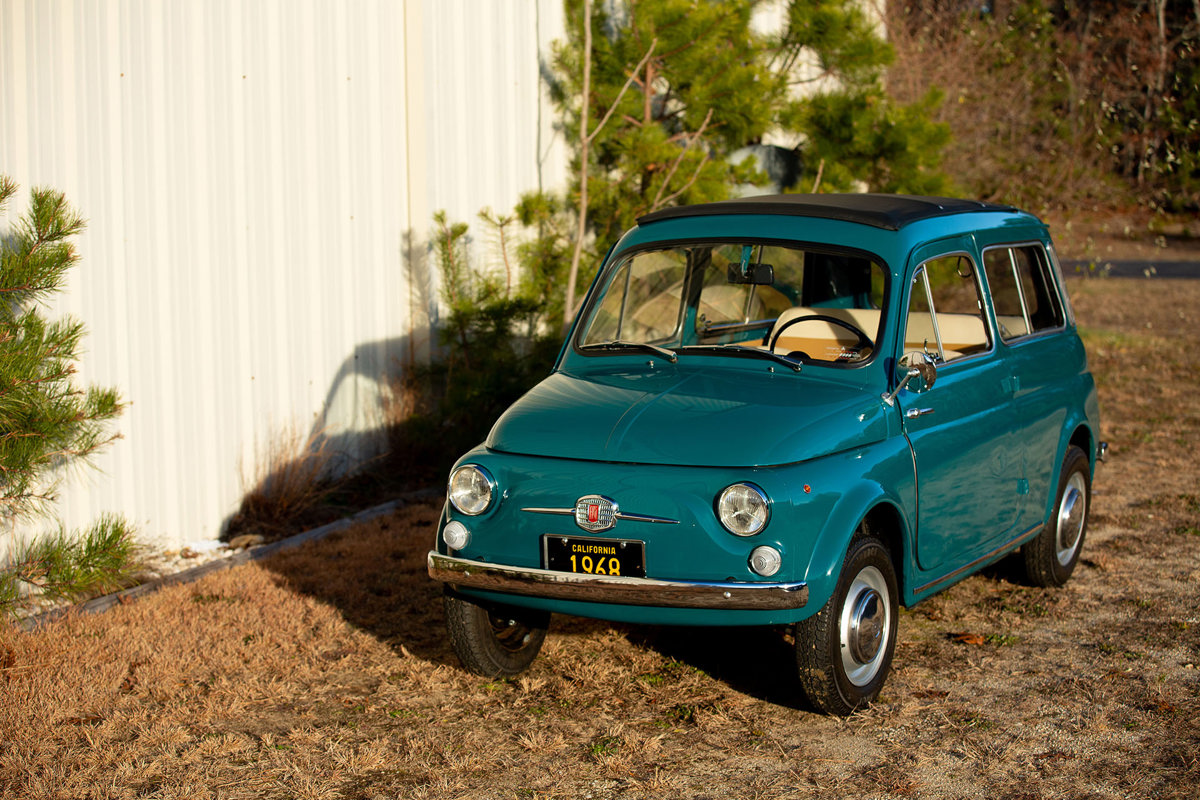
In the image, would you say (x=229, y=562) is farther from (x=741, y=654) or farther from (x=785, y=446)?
(x=785, y=446)

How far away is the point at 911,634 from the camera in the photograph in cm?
572

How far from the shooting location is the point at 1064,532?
6.45 metres

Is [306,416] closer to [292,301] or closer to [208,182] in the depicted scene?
[292,301]

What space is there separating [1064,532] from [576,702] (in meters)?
2.92

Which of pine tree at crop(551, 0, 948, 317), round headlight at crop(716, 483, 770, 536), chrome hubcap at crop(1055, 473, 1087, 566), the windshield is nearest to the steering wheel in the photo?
the windshield

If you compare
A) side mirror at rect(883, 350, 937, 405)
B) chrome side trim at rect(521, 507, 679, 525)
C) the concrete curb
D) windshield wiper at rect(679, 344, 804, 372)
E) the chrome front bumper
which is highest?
windshield wiper at rect(679, 344, 804, 372)

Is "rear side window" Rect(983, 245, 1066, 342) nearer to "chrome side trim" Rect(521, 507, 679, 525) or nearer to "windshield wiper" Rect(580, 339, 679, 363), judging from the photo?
"windshield wiper" Rect(580, 339, 679, 363)

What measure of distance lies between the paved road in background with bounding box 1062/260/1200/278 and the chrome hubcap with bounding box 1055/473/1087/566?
13.2m

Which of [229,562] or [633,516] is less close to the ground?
[633,516]

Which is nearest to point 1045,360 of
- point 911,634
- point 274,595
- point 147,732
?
point 911,634

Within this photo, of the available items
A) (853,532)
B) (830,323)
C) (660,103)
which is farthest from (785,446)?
(660,103)

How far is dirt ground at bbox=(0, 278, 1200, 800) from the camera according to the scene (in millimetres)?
4234

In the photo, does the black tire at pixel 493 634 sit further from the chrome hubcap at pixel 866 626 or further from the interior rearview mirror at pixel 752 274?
the interior rearview mirror at pixel 752 274

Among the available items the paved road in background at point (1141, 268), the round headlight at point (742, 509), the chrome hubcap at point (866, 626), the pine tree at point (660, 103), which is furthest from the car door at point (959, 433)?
the paved road in background at point (1141, 268)
